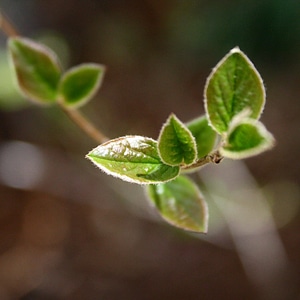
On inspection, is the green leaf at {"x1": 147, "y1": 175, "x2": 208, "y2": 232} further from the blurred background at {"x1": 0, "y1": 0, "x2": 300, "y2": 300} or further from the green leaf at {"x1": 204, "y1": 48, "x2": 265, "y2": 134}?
the blurred background at {"x1": 0, "y1": 0, "x2": 300, "y2": 300}

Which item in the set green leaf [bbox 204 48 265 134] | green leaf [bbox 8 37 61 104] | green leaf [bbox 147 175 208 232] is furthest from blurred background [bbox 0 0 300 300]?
green leaf [bbox 204 48 265 134]

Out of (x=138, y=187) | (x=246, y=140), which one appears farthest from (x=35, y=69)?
(x=138, y=187)

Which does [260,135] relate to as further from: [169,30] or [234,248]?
[169,30]

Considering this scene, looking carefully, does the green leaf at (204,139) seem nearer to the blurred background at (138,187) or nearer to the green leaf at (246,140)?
the green leaf at (246,140)

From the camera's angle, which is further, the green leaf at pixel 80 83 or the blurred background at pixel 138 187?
the blurred background at pixel 138 187

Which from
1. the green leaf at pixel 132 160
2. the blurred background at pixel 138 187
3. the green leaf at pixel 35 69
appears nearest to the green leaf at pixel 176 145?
the green leaf at pixel 132 160

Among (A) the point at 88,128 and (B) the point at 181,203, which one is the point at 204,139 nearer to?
(B) the point at 181,203

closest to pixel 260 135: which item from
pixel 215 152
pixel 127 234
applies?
pixel 215 152
